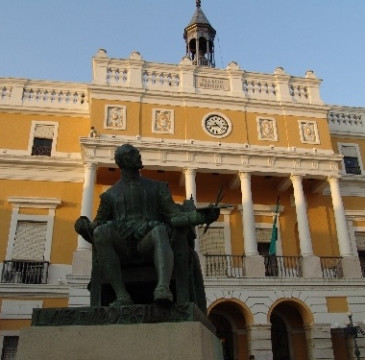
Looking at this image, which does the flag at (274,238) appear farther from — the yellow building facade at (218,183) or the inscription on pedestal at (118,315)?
the inscription on pedestal at (118,315)

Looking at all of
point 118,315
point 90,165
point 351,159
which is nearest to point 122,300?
point 118,315

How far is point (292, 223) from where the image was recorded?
18.8m

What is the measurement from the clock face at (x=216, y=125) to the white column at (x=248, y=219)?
6.33 ft

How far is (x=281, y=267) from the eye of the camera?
55.4 feet

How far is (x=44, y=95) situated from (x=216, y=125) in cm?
710

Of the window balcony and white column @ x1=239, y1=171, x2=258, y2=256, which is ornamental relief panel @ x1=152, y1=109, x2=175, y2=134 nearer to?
white column @ x1=239, y1=171, x2=258, y2=256

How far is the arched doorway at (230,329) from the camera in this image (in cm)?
1681

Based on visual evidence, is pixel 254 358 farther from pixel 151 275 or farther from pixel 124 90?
pixel 151 275

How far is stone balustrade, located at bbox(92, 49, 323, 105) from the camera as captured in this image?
18.2m

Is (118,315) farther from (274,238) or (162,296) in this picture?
(274,238)

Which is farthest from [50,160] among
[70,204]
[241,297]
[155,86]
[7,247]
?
[241,297]

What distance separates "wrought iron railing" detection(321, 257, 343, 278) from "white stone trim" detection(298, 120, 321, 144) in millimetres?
4612

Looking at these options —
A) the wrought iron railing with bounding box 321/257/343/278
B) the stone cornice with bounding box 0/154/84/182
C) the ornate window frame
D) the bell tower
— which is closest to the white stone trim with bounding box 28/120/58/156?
the stone cornice with bounding box 0/154/84/182

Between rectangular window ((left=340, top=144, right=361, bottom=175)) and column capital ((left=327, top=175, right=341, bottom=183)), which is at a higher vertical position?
rectangular window ((left=340, top=144, right=361, bottom=175))
